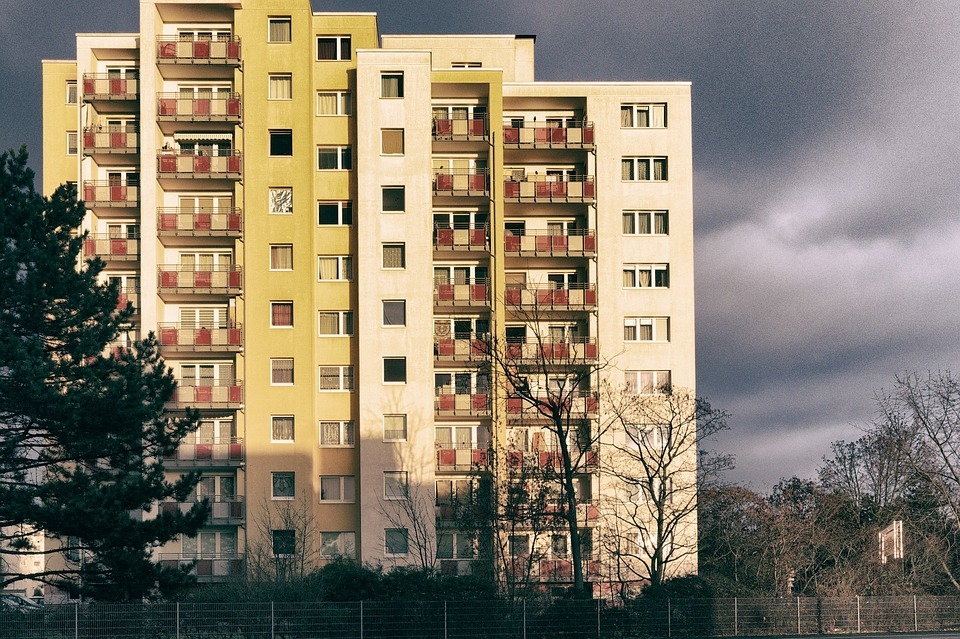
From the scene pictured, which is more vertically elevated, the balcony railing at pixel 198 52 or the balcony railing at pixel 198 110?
the balcony railing at pixel 198 52

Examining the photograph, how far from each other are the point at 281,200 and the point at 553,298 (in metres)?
15.4

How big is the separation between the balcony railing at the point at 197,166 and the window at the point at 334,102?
18.0 ft

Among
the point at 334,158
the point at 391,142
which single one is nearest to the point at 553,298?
the point at 391,142

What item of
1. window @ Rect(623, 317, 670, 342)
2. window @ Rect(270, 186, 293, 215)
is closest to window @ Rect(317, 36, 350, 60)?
window @ Rect(270, 186, 293, 215)

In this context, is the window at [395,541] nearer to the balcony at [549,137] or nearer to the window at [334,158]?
Result: the window at [334,158]

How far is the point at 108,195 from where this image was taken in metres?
63.6

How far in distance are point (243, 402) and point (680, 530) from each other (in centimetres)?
2362

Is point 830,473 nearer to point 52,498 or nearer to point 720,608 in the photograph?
point 720,608

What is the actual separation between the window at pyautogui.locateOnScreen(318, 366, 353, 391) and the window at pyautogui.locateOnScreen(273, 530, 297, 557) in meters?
8.00

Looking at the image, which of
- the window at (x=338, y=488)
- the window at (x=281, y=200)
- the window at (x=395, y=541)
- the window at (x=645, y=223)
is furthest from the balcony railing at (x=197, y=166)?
the window at (x=645, y=223)

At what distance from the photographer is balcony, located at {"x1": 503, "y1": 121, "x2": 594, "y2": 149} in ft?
215

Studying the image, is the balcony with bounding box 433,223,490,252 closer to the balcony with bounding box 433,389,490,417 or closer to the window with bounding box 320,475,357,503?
the balcony with bounding box 433,389,490,417

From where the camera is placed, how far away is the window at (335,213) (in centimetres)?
6412

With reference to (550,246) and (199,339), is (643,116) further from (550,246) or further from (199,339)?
(199,339)
